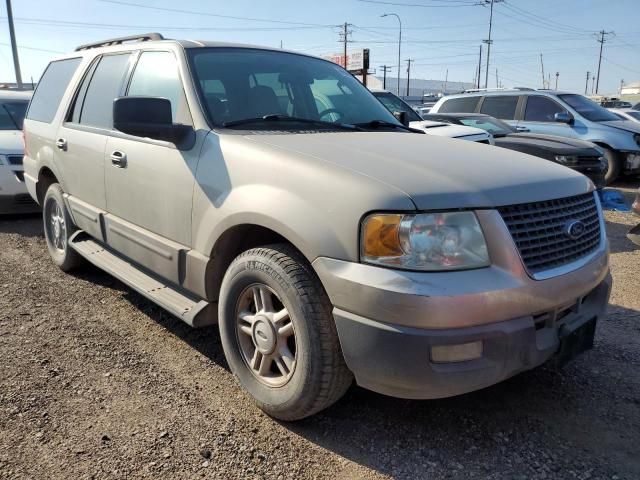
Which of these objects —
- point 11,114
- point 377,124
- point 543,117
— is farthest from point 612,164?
point 11,114

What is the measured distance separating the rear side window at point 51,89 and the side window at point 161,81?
1.36 m

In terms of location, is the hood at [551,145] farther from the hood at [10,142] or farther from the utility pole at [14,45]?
the utility pole at [14,45]

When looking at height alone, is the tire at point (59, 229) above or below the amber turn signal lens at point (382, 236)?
below

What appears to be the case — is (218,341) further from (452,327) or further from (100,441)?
(452,327)

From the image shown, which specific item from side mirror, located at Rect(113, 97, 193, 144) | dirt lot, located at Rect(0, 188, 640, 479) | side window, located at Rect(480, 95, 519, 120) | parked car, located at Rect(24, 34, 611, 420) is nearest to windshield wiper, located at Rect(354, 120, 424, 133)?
parked car, located at Rect(24, 34, 611, 420)

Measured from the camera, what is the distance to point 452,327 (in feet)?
6.95

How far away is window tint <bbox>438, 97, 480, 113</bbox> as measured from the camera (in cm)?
1212

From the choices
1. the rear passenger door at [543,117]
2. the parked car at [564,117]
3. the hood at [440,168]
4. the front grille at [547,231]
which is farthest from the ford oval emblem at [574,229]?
the rear passenger door at [543,117]

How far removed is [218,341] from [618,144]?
937 centimetres

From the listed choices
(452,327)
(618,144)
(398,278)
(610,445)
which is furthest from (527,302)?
(618,144)

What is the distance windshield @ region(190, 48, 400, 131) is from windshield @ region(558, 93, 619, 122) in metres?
8.35

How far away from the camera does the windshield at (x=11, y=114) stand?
26.5 feet

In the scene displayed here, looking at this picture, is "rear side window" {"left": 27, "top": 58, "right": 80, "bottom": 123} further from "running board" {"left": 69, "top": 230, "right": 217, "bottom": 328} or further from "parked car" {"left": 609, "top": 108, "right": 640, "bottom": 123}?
"parked car" {"left": 609, "top": 108, "right": 640, "bottom": 123}

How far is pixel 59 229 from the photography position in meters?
5.07
